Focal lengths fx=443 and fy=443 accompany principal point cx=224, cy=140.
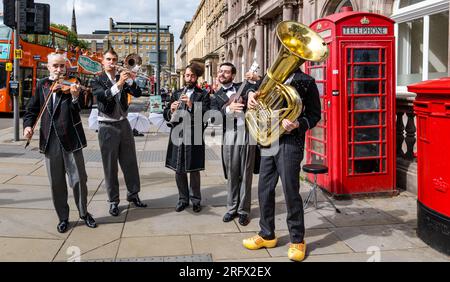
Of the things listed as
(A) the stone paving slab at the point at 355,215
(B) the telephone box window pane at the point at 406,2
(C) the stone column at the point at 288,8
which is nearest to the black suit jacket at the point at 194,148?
(A) the stone paving slab at the point at 355,215

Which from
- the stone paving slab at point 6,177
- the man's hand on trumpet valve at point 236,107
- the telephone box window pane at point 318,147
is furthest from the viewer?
the stone paving slab at point 6,177

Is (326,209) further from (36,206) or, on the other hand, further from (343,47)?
(36,206)

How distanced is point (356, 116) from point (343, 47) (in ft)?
3.09

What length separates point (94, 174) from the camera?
7828 millimetres

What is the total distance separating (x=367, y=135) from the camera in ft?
19.8

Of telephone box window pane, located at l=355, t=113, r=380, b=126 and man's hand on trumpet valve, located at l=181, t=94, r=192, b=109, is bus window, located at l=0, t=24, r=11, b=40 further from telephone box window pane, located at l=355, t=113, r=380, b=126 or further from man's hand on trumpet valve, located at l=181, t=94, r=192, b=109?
telephone box window pane, located at l=355, t=113, r=380, b=126

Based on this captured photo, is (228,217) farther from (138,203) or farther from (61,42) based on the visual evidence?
(61,42)

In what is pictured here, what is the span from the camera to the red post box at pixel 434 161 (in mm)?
3816

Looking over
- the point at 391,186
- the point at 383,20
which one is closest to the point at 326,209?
the point at 391,186

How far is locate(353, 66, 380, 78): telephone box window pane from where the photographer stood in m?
5.92

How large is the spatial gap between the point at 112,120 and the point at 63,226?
4.43 ft

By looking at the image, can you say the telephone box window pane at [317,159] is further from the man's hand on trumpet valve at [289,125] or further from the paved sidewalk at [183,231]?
the man's hand on trumpet valve at [289,125]

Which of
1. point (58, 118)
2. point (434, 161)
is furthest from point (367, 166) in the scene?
point (58, 118)

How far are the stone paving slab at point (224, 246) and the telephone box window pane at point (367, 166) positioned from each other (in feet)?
7.32
